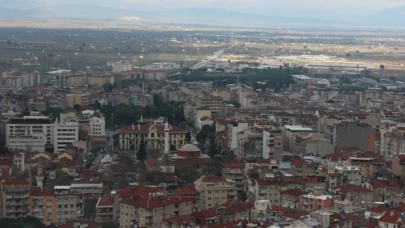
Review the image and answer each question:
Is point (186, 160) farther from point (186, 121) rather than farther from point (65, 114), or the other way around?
point (186, 121)

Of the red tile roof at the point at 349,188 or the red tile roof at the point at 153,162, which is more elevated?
the red tile roof at the point at 349,188

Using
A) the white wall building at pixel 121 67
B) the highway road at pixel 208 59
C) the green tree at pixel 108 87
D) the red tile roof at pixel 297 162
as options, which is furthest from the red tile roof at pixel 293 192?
the highway road at pixel 208 59

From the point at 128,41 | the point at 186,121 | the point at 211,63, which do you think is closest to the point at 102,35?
the point at 128,41

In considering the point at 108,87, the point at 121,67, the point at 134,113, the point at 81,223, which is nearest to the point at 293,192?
the point at 81,223

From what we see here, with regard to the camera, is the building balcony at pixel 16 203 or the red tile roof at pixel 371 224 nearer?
the red tile roof at pixel 371 224

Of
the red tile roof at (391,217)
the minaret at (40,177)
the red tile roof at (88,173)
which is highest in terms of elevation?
the red tile roof at (391,217)

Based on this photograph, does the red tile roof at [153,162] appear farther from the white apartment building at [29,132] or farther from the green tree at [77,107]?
the green tree at [77,107]

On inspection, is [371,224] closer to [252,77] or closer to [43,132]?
[43,132]

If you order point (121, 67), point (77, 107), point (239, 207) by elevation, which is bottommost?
point (121, 67)

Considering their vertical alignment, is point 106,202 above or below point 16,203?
above
